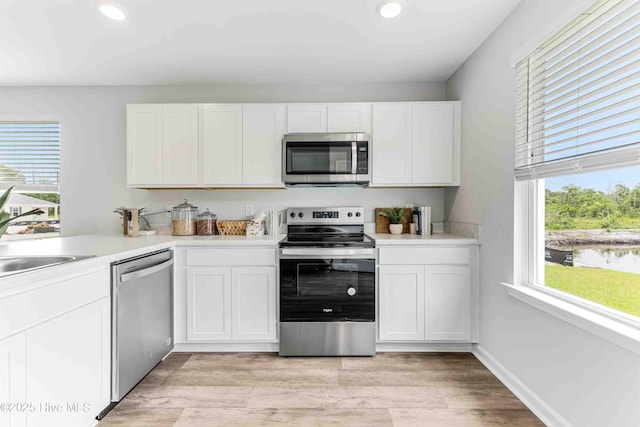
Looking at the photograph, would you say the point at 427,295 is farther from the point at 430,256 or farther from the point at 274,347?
the point at 274,347

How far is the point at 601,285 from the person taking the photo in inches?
61.2

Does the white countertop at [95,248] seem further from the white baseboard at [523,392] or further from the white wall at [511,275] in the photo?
the white baseboard at [523,392]

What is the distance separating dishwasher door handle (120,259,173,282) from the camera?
2.01 meters

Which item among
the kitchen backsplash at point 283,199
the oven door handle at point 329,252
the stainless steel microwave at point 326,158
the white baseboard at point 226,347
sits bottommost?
the white baseboard at point 226,347

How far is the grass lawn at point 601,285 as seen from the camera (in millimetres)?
1396

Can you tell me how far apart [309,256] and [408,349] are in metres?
1.11

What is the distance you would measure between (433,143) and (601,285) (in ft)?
5.74

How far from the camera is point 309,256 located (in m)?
2.65

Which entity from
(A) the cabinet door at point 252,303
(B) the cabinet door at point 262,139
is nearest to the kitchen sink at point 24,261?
(A) the cabinet door at point 252,303

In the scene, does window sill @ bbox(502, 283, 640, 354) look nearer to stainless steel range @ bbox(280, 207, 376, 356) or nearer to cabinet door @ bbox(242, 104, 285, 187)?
stainless steel range @ bbox(280, 207, 376, 356)

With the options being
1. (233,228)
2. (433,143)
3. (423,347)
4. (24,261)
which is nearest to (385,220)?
(433,143)

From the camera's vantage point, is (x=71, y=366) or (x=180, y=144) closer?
(x=71, y=366)

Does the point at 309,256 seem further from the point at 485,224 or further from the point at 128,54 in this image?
the point at 128,54

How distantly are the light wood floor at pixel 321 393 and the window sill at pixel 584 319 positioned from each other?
2.11ft
